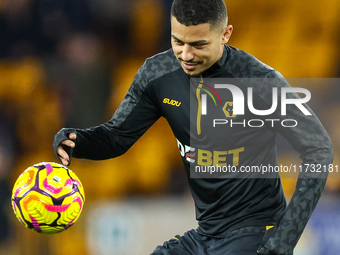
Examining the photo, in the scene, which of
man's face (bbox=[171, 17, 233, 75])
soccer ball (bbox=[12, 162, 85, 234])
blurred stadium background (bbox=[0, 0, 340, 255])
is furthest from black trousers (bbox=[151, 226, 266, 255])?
blurred stadium background (bbox=[0, 0, 340, 255])

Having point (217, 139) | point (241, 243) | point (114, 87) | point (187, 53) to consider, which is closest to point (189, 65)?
point (187, 53)

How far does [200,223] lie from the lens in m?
2.58

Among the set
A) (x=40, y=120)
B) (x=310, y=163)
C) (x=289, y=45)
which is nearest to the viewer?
(x=310, y=163)

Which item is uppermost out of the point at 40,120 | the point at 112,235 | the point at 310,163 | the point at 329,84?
the point at 310,163

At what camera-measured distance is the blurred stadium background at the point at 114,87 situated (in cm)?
501

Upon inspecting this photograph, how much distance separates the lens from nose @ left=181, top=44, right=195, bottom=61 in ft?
7.35

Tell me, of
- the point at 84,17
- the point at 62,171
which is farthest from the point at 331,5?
the point at 62,171

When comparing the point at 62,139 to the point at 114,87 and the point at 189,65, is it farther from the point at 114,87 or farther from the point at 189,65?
the point at 114,87

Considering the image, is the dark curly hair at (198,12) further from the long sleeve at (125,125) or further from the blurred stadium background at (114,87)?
the blurred stadium background at (114,87)

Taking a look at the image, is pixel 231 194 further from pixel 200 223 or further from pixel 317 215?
pixel 317 215

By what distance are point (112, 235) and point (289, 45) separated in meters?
3.34

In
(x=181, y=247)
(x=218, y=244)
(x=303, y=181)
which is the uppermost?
(x=303, y=181)

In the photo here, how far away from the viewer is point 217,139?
97.4 inches

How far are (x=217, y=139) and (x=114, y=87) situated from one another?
344cm
